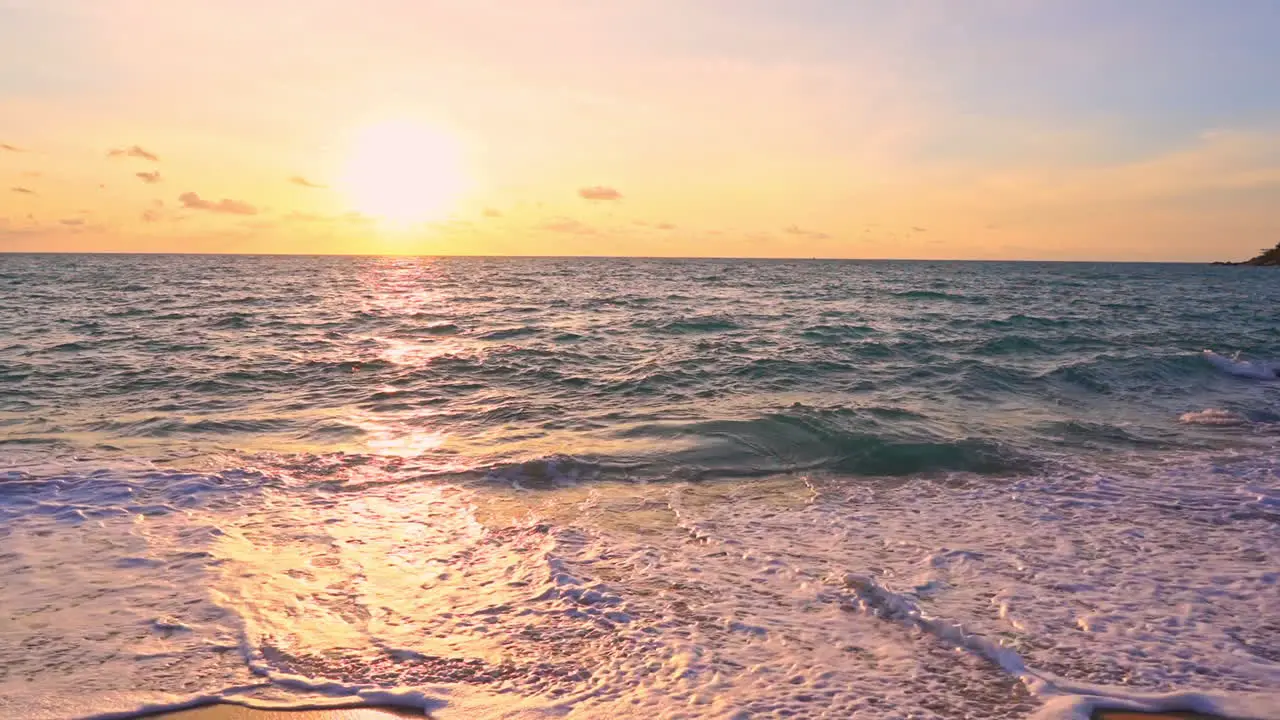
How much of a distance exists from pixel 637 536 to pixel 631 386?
860cm

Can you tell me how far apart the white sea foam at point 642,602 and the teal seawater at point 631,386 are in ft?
7.33

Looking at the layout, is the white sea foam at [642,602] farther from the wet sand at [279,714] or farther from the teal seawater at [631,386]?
the teal seawater at [631,386]

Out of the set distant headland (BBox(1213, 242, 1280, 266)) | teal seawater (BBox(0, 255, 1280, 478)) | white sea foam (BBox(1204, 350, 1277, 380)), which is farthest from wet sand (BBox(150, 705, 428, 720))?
distant headland (BBox(1213, 242, 1280, 266))

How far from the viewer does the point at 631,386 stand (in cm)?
1652

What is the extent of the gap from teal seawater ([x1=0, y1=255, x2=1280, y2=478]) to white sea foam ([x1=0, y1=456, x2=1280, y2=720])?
2235 millimetres

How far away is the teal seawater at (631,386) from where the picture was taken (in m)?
11.8

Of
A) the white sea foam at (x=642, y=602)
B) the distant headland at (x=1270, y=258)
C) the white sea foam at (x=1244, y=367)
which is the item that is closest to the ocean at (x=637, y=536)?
the white sea foam at (x=642, y=602)

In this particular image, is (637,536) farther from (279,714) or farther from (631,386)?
(631,386)

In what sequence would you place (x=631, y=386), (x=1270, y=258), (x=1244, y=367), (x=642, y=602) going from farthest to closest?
(x=1270, y=258), (x=1244, y=367), (x=631, y=386), (x=642, y=602)

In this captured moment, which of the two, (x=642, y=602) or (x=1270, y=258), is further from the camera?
(x=1270, y=258)

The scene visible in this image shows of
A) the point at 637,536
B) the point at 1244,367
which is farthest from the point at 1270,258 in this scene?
the point at 637,536

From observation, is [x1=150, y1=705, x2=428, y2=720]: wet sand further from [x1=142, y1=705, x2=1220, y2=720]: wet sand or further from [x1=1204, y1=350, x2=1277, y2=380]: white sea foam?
[x1=1204, y1=350, x2=1277, y2=380]: white sea foam

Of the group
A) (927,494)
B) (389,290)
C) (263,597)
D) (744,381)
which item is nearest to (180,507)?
(263,597)

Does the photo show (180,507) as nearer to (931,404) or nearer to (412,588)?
(412,588)
